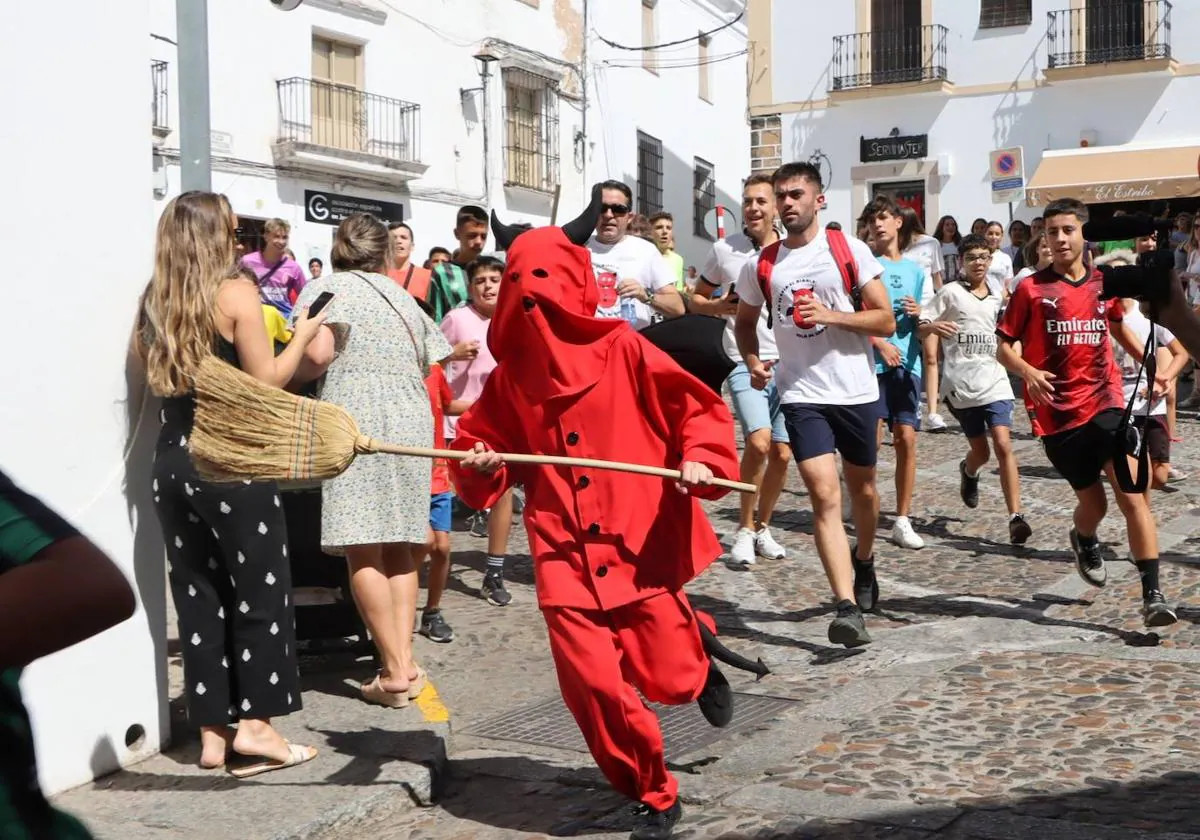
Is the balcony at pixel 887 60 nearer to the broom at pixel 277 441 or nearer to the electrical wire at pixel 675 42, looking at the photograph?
the electrical wire at pixel 675 42

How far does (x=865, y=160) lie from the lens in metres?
33.2

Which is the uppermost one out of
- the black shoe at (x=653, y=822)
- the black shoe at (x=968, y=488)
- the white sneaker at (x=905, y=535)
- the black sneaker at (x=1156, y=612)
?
the black shoe at (x=968, y=488)

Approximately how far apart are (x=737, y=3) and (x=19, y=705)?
39.6 metres

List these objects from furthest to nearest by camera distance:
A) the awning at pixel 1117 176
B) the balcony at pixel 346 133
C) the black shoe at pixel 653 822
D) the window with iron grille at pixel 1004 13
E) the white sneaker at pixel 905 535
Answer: the window with iron grille at pixel 1004 13 < the awning at pixel 1117 176 < the balcony at pixel 346 133 < the white sneaker at pixel 905 535 < the black shoe at pixel 653 822

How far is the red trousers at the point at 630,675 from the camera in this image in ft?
15.0

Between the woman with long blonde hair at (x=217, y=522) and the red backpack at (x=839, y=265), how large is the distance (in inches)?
105

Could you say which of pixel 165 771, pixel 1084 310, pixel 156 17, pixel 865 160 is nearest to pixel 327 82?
pixel 156 17

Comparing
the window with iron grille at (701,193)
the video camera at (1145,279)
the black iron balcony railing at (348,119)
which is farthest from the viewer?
the window with iron grille at (701,193)

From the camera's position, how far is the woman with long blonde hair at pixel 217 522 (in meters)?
5.02

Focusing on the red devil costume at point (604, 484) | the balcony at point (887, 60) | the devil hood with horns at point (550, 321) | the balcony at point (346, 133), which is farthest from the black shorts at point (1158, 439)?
the balcony at point (887, 60)

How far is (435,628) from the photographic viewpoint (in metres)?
7.21

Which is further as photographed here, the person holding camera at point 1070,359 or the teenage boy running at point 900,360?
the teenage boy running at point 900,360

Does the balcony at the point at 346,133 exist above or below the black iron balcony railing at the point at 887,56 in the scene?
below

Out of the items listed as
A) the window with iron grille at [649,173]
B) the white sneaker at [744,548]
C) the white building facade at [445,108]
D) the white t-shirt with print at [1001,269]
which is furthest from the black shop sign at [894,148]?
the white sneaker at [744,548]
